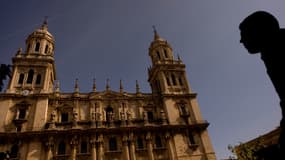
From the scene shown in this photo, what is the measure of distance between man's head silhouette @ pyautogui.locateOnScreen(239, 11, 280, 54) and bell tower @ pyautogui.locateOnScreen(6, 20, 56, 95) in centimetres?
2825

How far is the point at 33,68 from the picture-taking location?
29.0m

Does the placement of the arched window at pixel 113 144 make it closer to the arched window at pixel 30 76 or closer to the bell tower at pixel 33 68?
the bell tower at pixel 33 68

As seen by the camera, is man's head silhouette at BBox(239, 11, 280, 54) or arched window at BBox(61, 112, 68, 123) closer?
man's head silhouette at BBox(239, 11, 280, 54)

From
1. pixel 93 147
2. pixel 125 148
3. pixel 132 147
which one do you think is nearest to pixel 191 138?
pixel 132 147

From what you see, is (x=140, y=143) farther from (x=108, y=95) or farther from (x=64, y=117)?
(x=64, y=117)

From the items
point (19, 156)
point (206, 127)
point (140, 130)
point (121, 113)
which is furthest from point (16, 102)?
point (206, 127)

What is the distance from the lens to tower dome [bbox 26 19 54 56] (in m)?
31.6

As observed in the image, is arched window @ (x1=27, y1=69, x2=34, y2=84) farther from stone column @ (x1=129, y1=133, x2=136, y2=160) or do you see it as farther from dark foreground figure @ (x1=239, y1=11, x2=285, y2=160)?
dark foreground figure @ (x1=239, y1=11, x2=285, y2=160)

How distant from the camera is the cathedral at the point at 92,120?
76.1 ft

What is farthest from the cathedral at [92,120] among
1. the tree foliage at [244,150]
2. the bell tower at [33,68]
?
the tree foliage at [244,150]

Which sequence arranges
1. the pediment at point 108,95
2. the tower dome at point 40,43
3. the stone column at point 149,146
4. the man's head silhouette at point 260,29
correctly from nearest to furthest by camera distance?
the man's head silhouette at point 260,29
the stone column at point 149,146
the pediment at point 108,95
the tower dome at point 40,43

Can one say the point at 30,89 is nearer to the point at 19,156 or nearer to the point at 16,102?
the point at 16,102

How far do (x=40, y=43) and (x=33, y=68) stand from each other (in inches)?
221

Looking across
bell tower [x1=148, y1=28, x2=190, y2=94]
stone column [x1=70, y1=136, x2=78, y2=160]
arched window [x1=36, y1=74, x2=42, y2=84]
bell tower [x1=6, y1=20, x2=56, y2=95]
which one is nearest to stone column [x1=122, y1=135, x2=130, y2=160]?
stone column [x1=70, y1=136, x2=78, y2=160]
